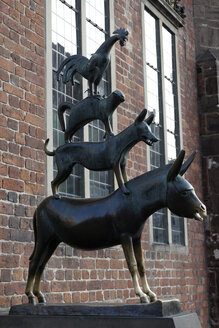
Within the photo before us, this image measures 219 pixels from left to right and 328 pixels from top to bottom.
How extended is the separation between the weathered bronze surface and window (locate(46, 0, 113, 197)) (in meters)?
3.08

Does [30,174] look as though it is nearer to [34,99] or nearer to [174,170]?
[34,99]

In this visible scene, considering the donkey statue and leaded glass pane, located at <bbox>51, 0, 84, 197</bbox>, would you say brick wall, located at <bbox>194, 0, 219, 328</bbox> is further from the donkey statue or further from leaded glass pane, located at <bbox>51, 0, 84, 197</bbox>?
the donkey statue

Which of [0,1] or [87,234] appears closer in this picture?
[87,234]

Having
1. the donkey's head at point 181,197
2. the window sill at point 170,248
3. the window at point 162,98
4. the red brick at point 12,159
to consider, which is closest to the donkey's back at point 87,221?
the donkey's head at point 181,197

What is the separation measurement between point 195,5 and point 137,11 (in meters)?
3.53

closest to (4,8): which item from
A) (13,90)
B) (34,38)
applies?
(34,38)

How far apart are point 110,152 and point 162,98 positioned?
22.4ft

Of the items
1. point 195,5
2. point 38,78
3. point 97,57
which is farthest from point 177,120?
point 97,57

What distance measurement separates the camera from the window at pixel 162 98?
9.82 metres

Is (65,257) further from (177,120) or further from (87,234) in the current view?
(177,120)

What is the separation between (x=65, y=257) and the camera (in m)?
6.61

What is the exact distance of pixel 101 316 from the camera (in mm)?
3197

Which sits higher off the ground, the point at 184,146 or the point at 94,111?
the point at 184,146

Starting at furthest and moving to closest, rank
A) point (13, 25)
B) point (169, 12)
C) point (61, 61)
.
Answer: point (169, 12)
point (61, 61)
point (13, 25)
